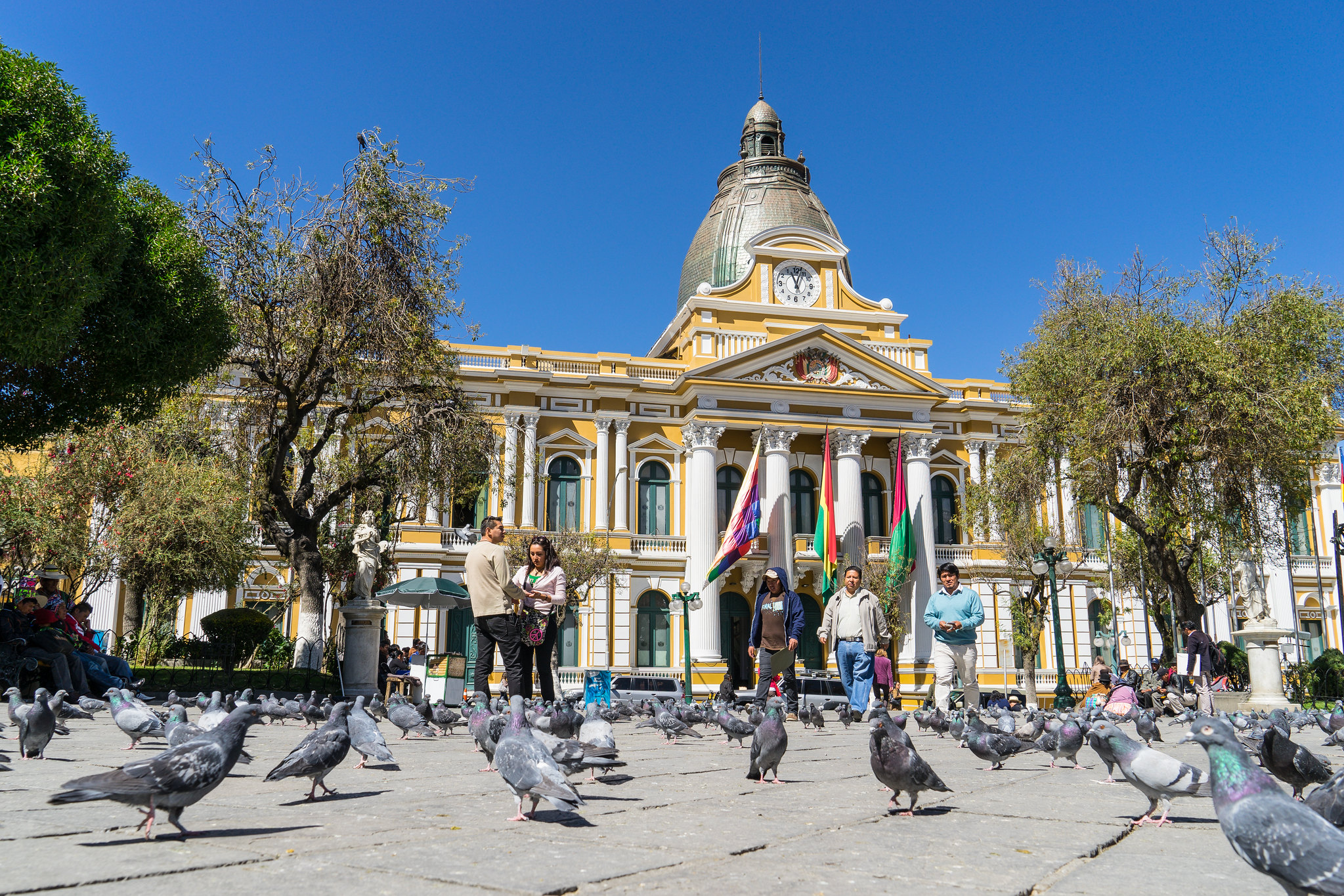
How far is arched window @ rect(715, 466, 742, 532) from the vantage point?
31938 millimetres

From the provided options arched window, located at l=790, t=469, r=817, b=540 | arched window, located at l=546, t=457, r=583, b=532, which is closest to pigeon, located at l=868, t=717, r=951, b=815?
arched window, located at l=546, t=457, r=583, b=532

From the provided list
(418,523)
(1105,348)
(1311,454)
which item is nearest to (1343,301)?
(1311,454)

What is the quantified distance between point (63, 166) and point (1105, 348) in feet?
47.8

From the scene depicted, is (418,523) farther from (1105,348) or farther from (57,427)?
(1105,348)

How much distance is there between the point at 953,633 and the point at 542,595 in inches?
168

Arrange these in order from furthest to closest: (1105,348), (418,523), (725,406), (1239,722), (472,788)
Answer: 1. (725,406)
2. (418,523)
3. (1105,348)
4. (1239,722)
5. (472,788)

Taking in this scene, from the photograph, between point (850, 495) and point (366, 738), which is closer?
point (366, 738)

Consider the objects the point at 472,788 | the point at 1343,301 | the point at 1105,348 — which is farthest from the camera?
the point at 1343,301

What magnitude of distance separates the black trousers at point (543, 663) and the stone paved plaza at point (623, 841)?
271cm

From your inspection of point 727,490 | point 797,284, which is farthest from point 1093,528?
point 797,284

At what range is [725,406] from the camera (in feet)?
103

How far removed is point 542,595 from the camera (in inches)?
325

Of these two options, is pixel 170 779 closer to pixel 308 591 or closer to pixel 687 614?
pixel 308 591

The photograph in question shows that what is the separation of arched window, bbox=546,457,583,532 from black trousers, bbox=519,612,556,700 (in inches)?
881
